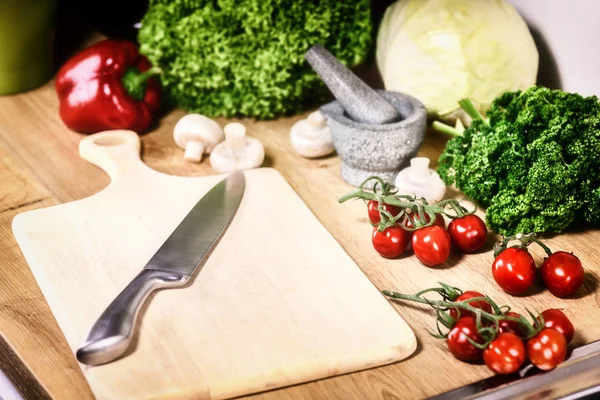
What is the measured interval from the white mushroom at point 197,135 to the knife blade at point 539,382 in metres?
0.80

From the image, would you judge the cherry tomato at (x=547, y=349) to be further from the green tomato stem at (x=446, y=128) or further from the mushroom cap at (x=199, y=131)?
the mushroom cap at (x=199, y=131)

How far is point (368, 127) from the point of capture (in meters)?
1.39

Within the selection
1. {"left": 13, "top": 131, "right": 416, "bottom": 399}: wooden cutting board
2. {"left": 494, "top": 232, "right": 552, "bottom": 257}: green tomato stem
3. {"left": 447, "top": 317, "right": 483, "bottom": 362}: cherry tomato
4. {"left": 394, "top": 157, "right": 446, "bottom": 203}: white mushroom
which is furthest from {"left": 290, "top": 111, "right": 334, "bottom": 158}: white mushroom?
{"left": 447, "top": 317, "right": 483, "bottom": 362}: cherry tomato

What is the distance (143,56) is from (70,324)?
0.85m

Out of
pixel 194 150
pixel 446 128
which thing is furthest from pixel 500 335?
pixel 194 150

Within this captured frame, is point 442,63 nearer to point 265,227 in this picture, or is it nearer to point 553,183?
point 553,183

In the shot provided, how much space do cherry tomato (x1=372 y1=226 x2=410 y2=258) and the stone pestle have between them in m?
0.26

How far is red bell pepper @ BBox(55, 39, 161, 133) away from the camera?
5.50 feet

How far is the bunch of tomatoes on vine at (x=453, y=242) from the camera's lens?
3.82ft

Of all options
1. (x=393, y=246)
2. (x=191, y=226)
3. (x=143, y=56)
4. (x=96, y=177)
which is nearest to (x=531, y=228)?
(x=393, y=246)

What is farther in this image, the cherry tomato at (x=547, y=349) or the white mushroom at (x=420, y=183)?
the white mushroom at (x=420, y=183)

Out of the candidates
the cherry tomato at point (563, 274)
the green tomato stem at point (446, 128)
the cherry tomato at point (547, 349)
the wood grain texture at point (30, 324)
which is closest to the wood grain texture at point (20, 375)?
the wood grain texture at point (30, 324)

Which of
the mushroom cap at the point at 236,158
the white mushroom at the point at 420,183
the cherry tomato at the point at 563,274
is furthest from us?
the mushroom cap at the point at 236,158

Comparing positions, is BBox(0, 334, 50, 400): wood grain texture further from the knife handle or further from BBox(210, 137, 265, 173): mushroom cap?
BBox(210, 137, 265, 173): mushroom cap
